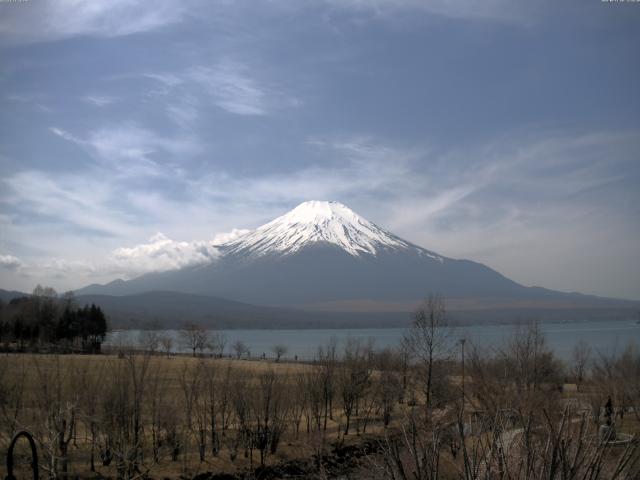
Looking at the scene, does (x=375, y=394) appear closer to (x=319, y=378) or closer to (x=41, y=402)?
(x=319, y=378)

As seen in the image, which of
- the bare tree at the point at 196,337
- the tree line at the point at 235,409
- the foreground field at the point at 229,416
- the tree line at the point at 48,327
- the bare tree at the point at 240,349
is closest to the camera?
the tree line at the point at 235,409

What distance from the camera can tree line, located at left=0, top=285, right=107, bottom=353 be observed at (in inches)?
2694

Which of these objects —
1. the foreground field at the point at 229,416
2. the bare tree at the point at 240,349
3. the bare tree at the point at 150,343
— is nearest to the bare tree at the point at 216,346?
the bare tree at the point at 240,349

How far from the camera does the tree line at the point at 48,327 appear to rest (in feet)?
225

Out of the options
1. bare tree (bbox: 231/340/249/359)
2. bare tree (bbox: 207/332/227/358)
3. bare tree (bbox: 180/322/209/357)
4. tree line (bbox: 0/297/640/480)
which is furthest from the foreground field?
bare tree (bbox: 180/322/209/357)

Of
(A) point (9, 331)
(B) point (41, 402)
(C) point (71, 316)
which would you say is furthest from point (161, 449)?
(C) point (71, 316)

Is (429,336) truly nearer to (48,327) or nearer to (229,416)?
(229,416)

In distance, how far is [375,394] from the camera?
34.4m

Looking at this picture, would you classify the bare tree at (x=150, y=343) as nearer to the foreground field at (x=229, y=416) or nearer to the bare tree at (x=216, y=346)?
the foreground field at (x=229, y=416)

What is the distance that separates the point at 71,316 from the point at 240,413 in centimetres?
6175

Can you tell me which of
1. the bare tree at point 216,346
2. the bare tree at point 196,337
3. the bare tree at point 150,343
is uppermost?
the bare tree at point 150,343

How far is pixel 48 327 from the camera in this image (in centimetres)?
7438

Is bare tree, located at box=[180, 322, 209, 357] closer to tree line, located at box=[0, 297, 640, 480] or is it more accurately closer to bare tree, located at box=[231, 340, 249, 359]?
bare tree, located at box=[231, 340, 249, 359]

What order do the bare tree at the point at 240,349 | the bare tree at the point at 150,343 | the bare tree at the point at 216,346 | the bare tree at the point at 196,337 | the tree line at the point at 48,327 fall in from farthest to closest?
1. the bare tree at the point at 196,337
2. the bare tree at the point at 240,349
3. the bare tree at the point at 216,346
4. the tree line at the point at 48,327
5. the bare tree at the point at 150,343
